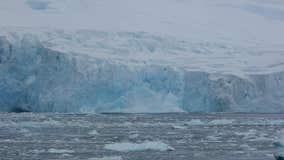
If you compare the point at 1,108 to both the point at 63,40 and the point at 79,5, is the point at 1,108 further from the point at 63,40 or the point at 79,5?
the point at 79,5

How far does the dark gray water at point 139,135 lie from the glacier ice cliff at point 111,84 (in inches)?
21.8

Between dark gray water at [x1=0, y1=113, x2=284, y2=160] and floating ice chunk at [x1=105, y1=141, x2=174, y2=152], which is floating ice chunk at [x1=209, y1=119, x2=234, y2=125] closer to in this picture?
dark gray water at [x1=0, y1=113, x2=284, y2=160]

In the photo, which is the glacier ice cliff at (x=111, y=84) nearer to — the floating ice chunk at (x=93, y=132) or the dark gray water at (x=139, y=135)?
the dark gray water at (x=139, y=135)

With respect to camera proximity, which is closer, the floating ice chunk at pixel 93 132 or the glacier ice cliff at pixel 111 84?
the floating ice chunk at pixel 93 132

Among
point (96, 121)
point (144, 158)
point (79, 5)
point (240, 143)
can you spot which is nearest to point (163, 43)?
point (96, 121)

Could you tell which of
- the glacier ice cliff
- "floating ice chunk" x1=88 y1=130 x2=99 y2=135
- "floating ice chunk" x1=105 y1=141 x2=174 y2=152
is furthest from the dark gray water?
the glacier ice cliff

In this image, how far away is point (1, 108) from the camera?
22.3m

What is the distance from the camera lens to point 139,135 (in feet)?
59.3

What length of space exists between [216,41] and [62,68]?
7.47m

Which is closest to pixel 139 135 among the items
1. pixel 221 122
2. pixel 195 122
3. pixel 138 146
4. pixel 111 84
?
pixel 138 146

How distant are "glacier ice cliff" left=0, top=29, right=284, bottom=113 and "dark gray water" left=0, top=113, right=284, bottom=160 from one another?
0.55 metres

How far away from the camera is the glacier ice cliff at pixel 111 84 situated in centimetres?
2147

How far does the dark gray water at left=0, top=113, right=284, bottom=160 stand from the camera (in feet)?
47.5

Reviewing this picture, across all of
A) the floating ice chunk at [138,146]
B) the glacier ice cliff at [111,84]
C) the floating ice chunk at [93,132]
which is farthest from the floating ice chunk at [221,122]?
the floating ice chunk at [138,146]
